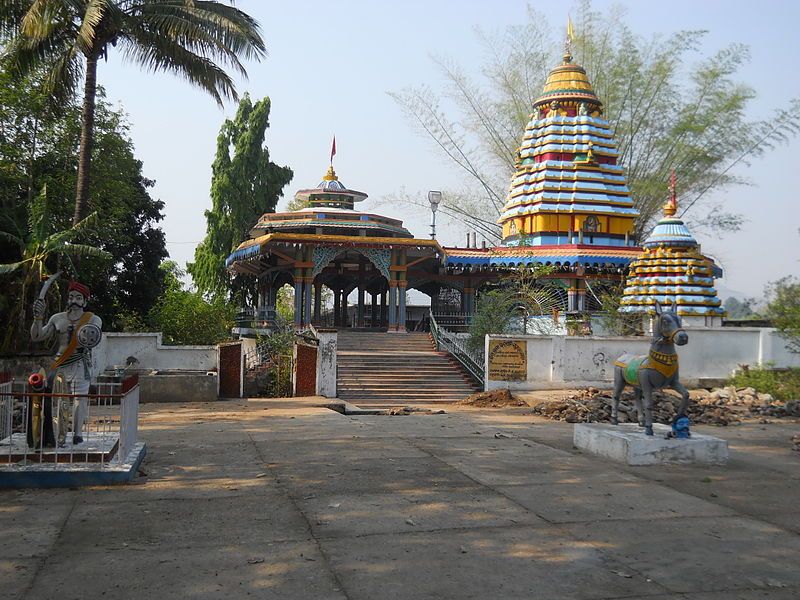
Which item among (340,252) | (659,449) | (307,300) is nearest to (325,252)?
(340,252)

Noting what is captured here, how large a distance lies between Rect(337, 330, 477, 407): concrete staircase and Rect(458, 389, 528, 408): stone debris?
1.10 meters

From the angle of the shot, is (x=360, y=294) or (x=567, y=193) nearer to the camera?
(x=567, y=193)

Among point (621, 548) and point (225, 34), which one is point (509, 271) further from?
point (621, 548)

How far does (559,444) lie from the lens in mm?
10273

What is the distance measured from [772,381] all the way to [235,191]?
24.4 m

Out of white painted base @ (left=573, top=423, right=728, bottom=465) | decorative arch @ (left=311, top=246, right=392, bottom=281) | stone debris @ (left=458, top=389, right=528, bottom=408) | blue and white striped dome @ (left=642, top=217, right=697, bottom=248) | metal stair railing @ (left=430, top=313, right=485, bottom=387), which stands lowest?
stone debris @ (left=458, top=389, right=528, bottom=408)

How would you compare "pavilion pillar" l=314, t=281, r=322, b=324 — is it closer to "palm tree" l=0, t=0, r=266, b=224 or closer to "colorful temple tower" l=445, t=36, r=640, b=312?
"colorful temple tower" l=445, t=36, r=640, b=312

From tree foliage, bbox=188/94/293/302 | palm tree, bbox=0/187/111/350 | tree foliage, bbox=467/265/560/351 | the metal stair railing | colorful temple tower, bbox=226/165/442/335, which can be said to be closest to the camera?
palm tree, bbox=0/187/111/350

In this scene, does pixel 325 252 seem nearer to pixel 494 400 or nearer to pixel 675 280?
pixel 494 400

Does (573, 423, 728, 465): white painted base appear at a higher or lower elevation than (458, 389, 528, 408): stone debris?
higher

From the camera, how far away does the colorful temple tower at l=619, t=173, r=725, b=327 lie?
23.0 m

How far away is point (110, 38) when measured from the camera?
1594 cm

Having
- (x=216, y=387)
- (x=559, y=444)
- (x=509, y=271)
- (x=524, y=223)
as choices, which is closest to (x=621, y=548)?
(x=559, y=444)

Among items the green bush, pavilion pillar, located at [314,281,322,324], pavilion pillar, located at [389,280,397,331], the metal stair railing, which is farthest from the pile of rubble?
pavilion pillar, located at [314,281,322,324]
